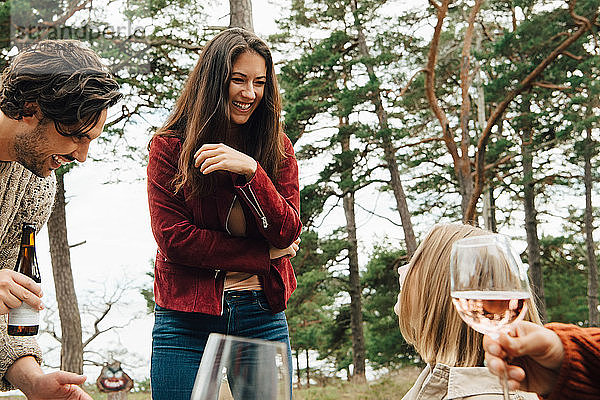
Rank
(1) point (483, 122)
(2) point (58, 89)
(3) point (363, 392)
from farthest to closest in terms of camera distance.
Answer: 1. (1) point (483, 122)
2. (3) point (363, 392)
3. (2) point (58, 89)

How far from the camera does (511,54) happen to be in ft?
28.0

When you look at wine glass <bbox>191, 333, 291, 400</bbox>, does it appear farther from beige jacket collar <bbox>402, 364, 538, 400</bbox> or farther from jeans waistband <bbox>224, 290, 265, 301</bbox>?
jeans waistband <bbox>224, 290, 265, 301</bbox>

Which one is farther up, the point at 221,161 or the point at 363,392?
the point at 221,161

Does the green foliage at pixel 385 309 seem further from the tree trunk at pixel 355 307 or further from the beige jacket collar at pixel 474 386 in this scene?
the beige jacket collar at pixel 474 386

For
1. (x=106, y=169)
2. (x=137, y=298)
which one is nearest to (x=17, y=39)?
(x=106, y=169)

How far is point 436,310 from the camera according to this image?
49.5 inches

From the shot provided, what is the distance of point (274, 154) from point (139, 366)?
7.66m

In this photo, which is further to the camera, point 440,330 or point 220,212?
point 220,212

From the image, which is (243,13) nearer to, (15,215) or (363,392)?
(15,215)

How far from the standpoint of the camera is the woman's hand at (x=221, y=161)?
1.41 meters

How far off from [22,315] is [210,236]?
0.46 m

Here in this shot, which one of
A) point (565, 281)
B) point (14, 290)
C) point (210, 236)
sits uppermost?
point (210, 236)

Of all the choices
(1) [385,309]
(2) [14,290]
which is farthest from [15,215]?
(1) [385,309]

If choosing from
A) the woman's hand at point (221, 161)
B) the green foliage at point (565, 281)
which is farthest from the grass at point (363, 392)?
the woman's hand at point (221, 161)
